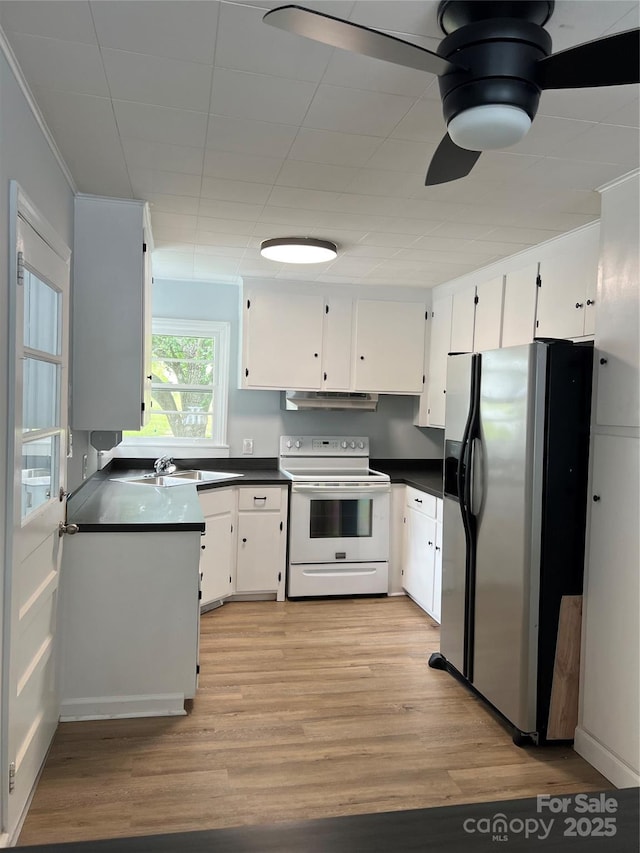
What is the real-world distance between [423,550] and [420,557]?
8 centimetres

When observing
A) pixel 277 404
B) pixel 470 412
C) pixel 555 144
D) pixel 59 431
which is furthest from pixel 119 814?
pixel 277 404

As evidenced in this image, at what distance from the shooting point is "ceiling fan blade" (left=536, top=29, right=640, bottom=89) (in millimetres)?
1212

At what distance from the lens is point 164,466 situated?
4461 millimetres

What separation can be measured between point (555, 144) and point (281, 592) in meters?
3.33

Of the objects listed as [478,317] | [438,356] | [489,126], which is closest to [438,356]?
[438,356]

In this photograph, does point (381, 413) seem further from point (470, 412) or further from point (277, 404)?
point (470, 412)

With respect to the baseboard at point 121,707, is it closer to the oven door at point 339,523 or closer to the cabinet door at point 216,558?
the cabinet door at point 216,558

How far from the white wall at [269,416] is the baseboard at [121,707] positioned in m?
2.40

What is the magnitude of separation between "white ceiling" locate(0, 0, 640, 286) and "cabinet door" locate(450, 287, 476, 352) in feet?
2.21

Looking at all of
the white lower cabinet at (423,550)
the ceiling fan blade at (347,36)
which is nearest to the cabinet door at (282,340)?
the white lower cabinet at (423,550)

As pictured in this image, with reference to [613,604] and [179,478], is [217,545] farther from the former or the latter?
[613,604]

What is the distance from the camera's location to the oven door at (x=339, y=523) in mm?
4375

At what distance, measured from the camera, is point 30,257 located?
195 cm

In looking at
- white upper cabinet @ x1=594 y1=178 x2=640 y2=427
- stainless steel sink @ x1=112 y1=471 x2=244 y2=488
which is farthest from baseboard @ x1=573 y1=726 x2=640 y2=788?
stainless steel sink @ x1=112 y1=471 x2=244 y2=488
